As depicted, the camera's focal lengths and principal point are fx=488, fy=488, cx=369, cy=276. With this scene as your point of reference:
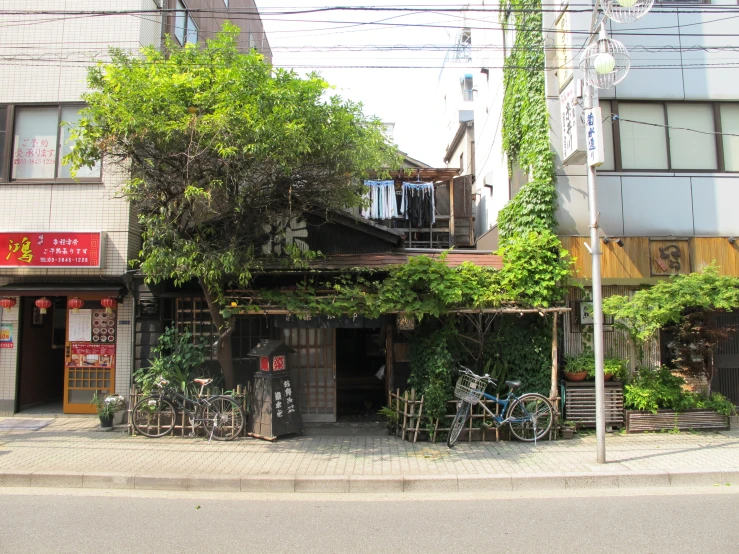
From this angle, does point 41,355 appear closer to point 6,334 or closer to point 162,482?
point 6,334

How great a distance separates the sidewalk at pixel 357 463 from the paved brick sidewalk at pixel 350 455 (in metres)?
0.01

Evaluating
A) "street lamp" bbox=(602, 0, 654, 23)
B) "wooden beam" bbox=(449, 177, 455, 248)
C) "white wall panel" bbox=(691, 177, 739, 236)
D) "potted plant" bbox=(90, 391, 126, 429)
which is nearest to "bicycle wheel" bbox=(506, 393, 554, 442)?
"white wall panel" bbox=(691, 177, 739, 236)

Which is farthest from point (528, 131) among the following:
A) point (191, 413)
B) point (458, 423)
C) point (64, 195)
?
point (64, 195)

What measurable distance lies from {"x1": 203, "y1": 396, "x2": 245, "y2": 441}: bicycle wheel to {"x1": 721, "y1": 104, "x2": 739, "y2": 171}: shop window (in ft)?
34.7

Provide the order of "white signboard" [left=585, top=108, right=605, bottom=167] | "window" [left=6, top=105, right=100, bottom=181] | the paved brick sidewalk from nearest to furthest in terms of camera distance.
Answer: the paved brick sidewalk → "white signboard" [left=585, top=108, right=605, bottom=167] → "window" [left=6, top=105, right=100, bottom=181]

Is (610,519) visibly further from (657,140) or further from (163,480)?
(657,140)

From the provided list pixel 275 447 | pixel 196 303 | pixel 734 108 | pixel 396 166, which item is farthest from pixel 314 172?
pixel 734 108

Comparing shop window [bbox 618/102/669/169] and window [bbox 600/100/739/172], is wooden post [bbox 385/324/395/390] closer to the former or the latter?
window [bbox 600/100/739/172]

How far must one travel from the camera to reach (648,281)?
9.24 metres

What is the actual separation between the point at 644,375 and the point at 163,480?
26.6 feet

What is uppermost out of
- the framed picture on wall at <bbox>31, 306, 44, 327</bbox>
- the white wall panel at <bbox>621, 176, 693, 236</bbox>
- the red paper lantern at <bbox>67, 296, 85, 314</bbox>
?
the white wall panel at <bbox>621, 176, 693, 236</bbox>

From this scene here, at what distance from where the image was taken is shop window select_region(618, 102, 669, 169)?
9.71 metres

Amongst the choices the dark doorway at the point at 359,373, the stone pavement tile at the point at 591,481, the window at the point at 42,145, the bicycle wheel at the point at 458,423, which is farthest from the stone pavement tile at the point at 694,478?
the window at the point at 42,145

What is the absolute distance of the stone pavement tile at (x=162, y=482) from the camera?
638 cm
